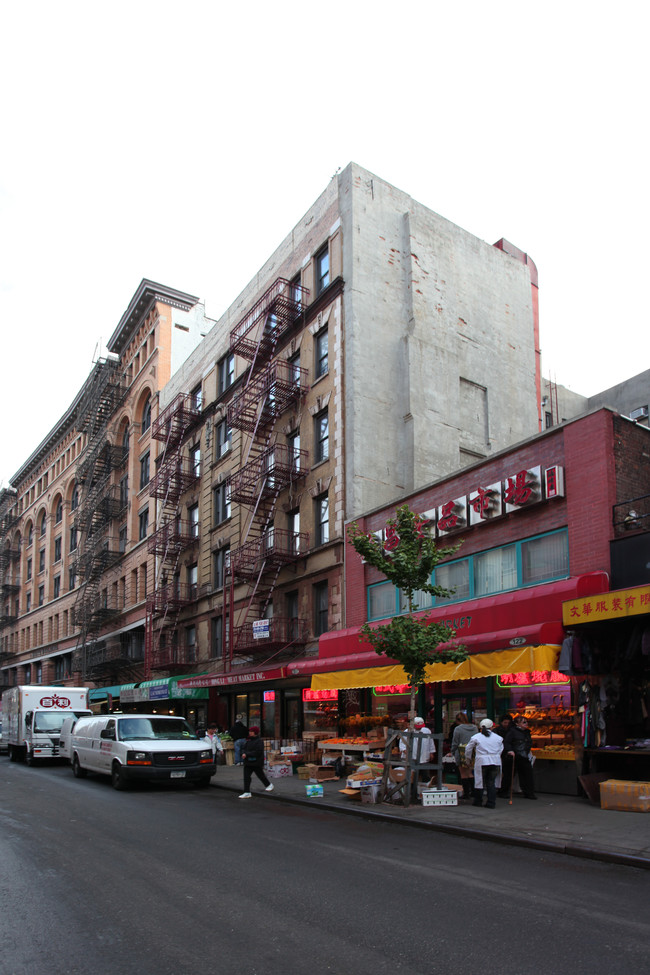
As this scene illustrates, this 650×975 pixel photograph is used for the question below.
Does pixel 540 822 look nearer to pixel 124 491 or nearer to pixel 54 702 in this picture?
pixel 54 702

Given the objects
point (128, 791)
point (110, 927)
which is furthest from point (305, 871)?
point (128, 791)

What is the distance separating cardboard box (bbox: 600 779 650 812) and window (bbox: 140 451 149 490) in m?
33.7

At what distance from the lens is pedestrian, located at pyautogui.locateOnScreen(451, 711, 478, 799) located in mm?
14242

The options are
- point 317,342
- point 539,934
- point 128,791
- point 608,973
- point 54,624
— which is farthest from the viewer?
point 54,624

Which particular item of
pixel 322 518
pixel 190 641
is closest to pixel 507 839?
pixel 322 518

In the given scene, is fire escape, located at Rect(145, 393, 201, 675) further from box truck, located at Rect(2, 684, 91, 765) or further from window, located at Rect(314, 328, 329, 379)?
window, located at Rect(314, 328, 329, 379)

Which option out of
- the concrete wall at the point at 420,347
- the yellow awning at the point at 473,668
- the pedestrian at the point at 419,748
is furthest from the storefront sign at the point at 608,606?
the concrete wall at the point at 420,347

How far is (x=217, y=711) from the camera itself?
103ft

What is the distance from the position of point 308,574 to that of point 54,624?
3895cm

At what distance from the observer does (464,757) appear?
13.9 m

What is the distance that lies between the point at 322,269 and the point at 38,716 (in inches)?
713

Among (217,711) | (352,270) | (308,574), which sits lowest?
(217,711)

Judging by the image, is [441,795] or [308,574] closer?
[441,795]

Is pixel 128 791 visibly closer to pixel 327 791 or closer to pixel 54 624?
pixel 327 791
